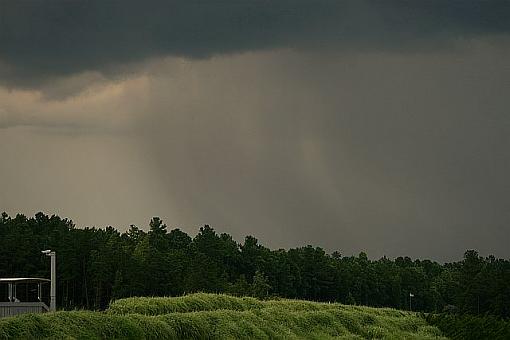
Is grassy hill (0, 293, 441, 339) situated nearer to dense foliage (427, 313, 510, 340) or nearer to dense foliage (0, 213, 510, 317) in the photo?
dense foliage (427, 313, 510, 340)

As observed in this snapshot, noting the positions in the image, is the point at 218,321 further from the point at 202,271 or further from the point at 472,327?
the point at 202,271

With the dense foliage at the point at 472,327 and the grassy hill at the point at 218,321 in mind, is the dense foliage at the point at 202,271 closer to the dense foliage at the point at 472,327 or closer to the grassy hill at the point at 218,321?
the grassy hill at the point at 218,321

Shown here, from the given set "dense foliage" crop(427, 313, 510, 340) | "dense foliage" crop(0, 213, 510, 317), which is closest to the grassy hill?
"dense foliage" crop(427, 313, 510, 340)

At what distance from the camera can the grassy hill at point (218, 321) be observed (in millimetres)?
27984

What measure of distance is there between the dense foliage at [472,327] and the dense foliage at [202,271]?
21020 millimetres

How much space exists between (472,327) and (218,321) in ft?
71.7

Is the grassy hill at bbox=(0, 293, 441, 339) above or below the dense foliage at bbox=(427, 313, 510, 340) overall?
above

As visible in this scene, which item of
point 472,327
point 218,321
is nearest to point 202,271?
point 472,327

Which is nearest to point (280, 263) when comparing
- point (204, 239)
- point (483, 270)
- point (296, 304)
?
point (204, 239)

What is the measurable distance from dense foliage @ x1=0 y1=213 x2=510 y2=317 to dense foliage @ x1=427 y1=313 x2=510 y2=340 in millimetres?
21020

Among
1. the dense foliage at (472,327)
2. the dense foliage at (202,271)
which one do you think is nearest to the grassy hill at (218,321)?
the dense foliage at (472,327)

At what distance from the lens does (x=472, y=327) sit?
174 ft

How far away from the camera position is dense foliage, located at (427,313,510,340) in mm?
50900

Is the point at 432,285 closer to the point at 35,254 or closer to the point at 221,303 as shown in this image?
the point at 35,254
